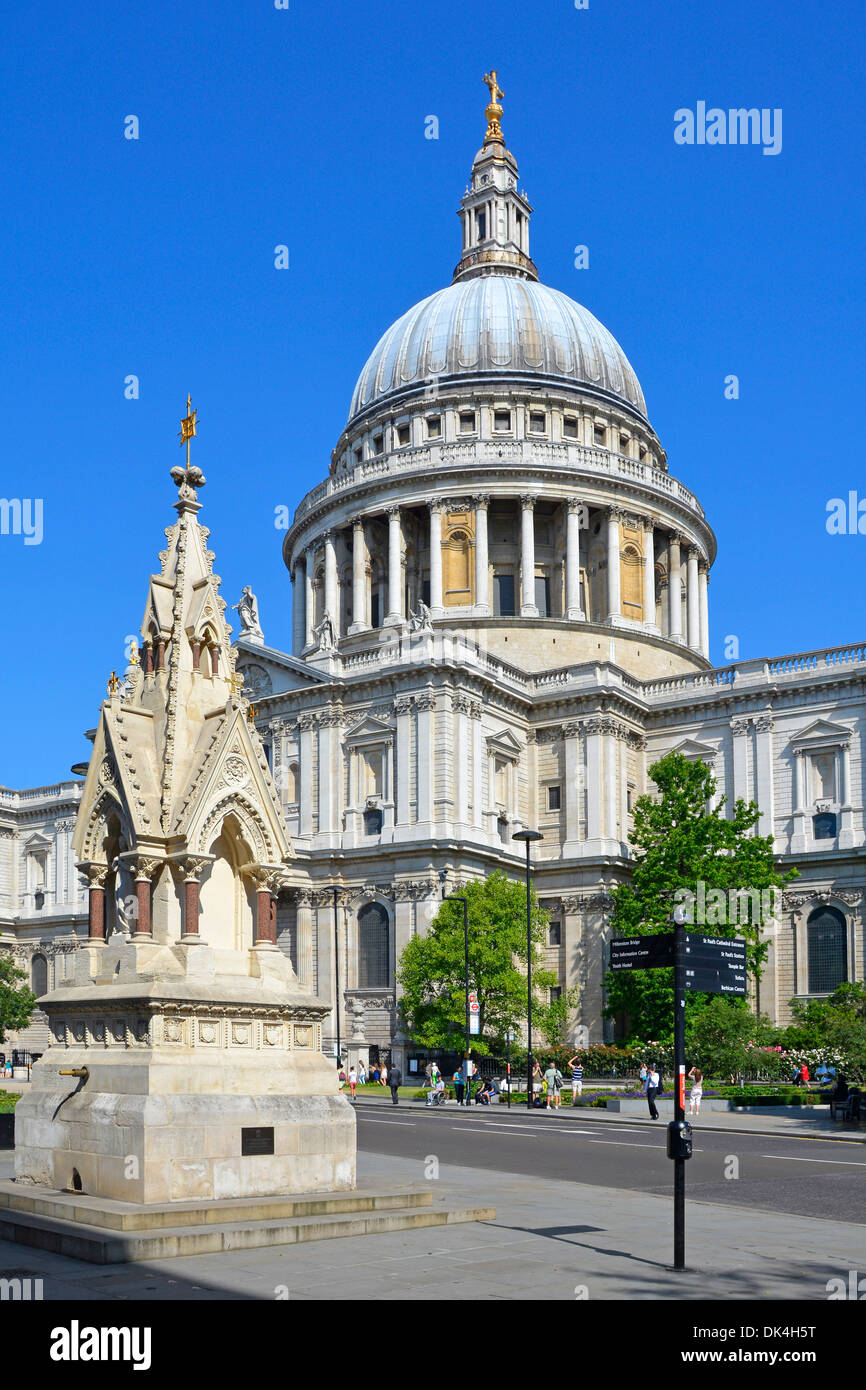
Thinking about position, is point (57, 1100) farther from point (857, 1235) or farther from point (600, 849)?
point (600, 849)

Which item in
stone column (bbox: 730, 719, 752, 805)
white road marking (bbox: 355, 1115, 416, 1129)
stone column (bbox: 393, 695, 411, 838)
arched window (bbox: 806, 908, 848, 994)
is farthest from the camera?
stone column (bbox: 730, 719, 752, 805)

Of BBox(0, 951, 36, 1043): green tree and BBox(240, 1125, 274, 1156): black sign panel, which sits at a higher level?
BBox(240, 1125, 274, 1156): black sign panel

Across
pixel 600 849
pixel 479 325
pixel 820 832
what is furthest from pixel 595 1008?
pixel 479 325

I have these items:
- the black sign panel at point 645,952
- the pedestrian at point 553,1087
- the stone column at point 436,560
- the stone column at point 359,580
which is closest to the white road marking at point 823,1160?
the black sign panel at point 645,952

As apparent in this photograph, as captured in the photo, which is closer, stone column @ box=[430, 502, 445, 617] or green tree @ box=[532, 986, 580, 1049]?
green tree @ box=[532, 986, 580, 1049]

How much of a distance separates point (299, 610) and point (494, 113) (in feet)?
139

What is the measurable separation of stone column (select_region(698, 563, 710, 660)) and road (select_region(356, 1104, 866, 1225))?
55318 millimetres

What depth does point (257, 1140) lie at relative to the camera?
1738cm

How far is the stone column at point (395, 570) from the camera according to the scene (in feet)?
286

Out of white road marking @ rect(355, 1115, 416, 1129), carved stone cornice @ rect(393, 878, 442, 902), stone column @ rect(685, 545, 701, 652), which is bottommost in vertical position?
white road marking @ rect(355, 1115, 416, 1129)

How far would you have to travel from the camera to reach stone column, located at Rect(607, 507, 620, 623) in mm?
86312

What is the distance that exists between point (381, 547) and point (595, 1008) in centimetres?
3610

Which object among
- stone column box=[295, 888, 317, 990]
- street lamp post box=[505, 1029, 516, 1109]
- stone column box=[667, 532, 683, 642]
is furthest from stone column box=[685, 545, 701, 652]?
street lamp post box=[505, 1029, 516, 1109]

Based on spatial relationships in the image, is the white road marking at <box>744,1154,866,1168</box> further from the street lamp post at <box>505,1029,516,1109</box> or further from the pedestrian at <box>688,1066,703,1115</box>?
the street lamp post at <box>505,1029,516,1109</box>
